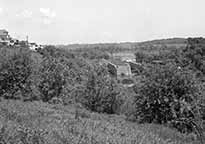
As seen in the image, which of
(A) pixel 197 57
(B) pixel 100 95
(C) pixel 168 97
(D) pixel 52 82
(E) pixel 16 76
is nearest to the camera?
(C) pixel 168 97

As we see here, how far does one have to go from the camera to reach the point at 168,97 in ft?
38.2

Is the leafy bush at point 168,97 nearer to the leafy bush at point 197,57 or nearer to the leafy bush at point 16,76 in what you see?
the leafy bush at point 16,76

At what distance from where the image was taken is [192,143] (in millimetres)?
7449

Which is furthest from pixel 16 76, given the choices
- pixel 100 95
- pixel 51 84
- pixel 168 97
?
pixel 168 97

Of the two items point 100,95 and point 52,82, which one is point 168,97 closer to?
point 100,95

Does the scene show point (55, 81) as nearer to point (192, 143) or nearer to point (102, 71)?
point (102, 71)

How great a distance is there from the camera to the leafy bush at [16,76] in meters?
19.5

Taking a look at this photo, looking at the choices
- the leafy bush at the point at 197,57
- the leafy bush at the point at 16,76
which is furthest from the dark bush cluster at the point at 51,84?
the leafy bush at the point at 197,57

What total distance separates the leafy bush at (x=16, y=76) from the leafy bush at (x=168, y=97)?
9778 millimetres

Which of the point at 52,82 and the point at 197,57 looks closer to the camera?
the point at 52,82

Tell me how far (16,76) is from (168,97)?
11.4m

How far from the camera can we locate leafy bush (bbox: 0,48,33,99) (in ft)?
64.0

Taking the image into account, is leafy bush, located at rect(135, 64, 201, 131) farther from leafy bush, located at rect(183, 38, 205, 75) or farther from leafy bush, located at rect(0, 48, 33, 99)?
leafy bush, located at rect(183, 38, 205, 75)

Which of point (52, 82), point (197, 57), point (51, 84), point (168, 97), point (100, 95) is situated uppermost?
point (197, 57)
